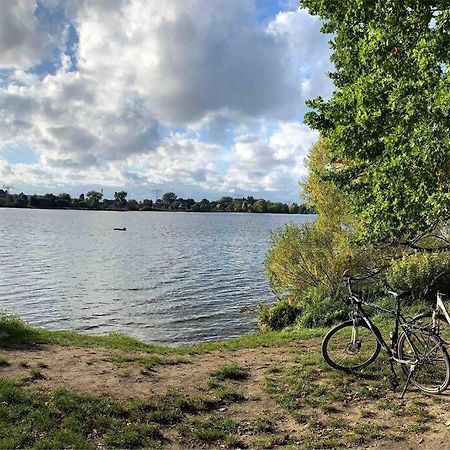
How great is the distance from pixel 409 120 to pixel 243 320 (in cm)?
1956

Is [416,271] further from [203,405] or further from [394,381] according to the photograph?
[203,405]

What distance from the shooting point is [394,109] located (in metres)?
9.14

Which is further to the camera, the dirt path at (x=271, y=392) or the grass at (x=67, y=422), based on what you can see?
the dirt path at (x=271, y=392)

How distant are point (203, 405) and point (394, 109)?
21.2ft

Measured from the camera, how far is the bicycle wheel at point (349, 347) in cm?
917

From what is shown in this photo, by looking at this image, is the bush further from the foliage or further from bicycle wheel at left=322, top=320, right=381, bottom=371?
bicycle wheel at left=322, top=320, right=381, bottom=371

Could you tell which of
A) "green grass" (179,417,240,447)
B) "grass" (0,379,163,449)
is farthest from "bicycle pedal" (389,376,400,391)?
"grass" (0,379,163,449)

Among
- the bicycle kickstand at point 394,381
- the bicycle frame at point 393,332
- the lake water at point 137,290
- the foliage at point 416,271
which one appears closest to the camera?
the bicycle frame at point 393,332

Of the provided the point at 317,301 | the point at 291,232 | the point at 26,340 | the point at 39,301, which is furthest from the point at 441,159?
the point at 39,301

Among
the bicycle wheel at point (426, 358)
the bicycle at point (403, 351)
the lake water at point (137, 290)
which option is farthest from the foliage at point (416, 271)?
the bicycle wheel at point (426, 358)

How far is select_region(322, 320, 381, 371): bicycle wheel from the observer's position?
9.17m

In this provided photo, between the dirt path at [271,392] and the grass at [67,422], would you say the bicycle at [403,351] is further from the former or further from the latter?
the grass at [67,422]

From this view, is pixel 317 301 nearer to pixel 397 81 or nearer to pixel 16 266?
pixel 397 81

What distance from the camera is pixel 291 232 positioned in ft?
79.1
